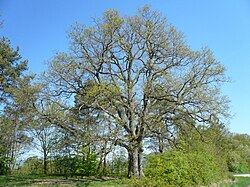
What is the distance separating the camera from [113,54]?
746 inches

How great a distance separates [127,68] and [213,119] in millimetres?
6819

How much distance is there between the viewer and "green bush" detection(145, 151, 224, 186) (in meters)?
10.6

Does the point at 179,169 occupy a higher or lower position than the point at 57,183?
higher

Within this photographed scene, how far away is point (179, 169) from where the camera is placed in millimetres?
11398

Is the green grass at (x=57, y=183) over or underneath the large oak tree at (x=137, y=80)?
underneath

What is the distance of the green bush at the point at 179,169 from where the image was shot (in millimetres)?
10551

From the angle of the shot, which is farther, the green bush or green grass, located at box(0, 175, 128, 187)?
green grass, located at box(0, 175, 128, 187)

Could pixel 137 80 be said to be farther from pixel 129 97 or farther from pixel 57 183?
pixel 57 183

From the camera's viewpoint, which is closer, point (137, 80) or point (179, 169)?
point (179, 169)

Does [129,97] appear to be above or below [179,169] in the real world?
above

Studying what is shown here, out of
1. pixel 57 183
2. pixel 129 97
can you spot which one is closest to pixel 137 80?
pixel 129 97

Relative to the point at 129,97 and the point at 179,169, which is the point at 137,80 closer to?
the point at 129,97

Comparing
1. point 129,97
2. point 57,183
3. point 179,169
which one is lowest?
point 57,183

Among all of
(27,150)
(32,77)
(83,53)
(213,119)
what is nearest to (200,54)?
(213,119)
